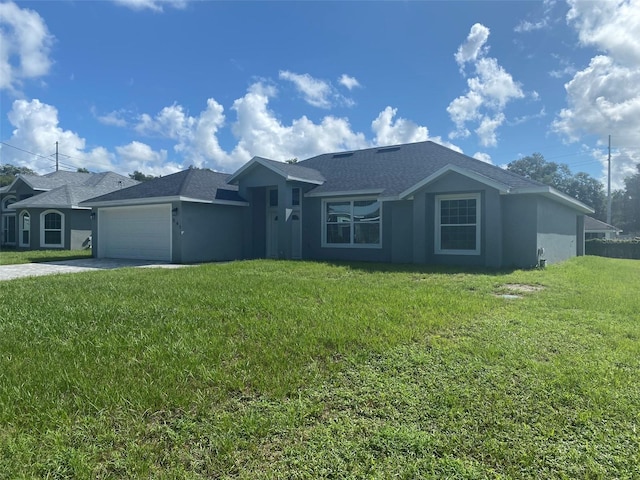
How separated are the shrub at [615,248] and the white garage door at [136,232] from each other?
2845 centimetres

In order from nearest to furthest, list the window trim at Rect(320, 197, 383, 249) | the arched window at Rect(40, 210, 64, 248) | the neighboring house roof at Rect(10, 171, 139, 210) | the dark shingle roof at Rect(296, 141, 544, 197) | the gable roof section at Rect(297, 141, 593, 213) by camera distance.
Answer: the gable roof section at Rect(297, 141, 593, 213) < the dark shingle roof at Rect(296, 141, 544, 197) < the window trim at Rect(320, 197, 383, 249) < the neighboring house roof at Rect(10, 171, 139, 210) < the arched window at Rect(40, 210, 64, 248)

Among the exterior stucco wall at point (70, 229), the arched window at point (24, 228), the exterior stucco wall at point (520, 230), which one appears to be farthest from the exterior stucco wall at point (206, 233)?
the arched window at point (24, 228)

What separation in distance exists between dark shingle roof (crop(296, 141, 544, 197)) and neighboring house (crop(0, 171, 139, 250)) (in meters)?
13.2

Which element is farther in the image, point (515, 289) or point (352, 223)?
point (352, 223)

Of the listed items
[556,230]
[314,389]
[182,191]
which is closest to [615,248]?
[556,230]

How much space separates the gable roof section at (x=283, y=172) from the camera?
53.8 feet

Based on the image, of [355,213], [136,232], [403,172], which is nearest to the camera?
[355,213]

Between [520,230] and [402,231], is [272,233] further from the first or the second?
[520,230]

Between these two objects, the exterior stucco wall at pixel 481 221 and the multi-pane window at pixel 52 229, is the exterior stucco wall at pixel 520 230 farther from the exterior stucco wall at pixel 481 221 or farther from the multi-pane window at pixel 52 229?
the multi-pane window at pixel 52 229

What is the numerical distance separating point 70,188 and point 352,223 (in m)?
18.2

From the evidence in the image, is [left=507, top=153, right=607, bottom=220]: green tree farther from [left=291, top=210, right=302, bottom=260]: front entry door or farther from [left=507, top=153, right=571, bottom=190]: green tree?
[left=291, top=210, right=302, bottom=260]: front entry door

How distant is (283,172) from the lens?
642 inches

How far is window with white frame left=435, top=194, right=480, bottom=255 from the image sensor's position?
13.3 meters

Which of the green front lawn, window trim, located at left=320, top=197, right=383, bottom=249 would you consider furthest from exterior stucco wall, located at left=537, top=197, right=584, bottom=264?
the green front lawn
